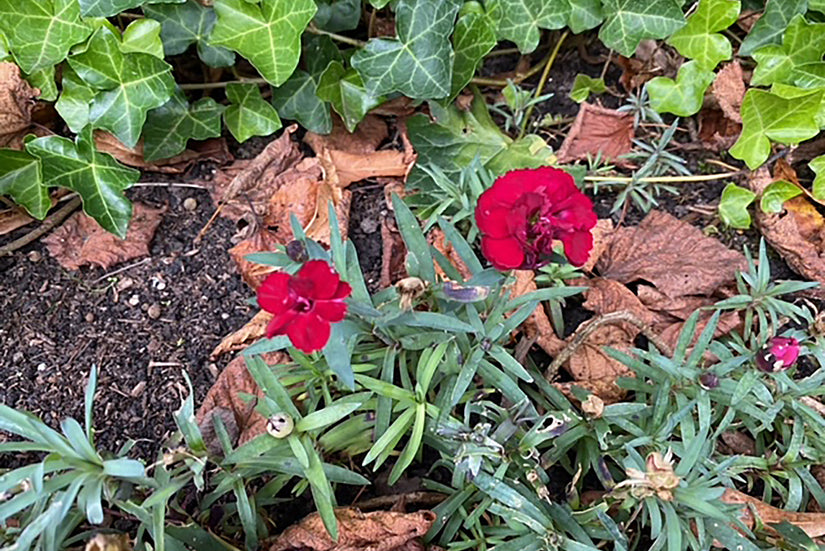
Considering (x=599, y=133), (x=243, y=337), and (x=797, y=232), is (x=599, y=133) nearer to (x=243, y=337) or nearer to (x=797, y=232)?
(x=797, y=232)

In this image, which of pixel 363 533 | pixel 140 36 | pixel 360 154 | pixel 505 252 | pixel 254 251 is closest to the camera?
pixel 505 252

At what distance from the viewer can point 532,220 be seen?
1147 millimetres

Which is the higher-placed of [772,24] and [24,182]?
[772,24]

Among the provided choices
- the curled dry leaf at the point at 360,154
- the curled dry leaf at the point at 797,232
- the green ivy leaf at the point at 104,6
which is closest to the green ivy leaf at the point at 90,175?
the green ivy leaf at the point at 104,6

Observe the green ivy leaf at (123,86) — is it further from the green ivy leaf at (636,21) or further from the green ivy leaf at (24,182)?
the green ivy leaf at (636,21)

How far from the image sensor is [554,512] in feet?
4.65

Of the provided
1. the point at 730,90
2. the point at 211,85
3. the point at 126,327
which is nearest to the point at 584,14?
the point at 730,90

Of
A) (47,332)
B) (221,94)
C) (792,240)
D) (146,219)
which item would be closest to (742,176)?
(792,240)

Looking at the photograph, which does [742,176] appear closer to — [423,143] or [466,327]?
[423,143]

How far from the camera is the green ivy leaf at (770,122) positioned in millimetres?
1911

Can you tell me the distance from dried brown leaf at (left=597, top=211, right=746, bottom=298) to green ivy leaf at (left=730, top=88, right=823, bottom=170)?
248 mm

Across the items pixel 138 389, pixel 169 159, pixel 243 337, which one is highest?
pixel 169 159

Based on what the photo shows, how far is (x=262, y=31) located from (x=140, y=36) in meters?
0.30

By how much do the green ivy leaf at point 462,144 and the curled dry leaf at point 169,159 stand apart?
571mm
